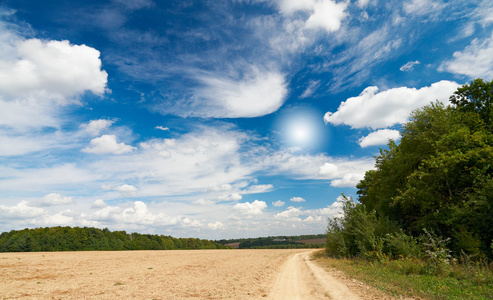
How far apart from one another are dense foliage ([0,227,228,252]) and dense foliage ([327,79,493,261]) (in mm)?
99020

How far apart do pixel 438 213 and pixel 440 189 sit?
3.20m

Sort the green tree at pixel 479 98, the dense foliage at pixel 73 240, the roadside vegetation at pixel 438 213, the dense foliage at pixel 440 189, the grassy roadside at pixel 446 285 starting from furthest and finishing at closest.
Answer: the dense foliage at pixel 73 240
the green tree at pixel 479 98
the dense foliage at pixel 440 189
the roadside vegetation at pixel 438 213
the grassy roadside at pixel 446 285

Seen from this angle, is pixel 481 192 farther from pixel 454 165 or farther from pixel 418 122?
pixel 418 122

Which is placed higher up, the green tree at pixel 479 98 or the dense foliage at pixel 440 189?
the green tree at pixel 479 98

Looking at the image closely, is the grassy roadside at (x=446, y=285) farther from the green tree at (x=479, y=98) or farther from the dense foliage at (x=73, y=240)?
the dense foliage at (x=73, y=240)

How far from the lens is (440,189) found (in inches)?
961

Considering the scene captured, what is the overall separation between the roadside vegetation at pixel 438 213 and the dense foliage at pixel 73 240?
325ft

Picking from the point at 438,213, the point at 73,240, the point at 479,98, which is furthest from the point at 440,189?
the point at 73,240

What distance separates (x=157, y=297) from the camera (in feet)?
40.8

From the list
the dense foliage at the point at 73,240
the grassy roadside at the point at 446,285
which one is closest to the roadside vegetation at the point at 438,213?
the grassy roadside at the point at 446,285

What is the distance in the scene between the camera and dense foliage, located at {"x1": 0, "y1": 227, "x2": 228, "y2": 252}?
259 feet

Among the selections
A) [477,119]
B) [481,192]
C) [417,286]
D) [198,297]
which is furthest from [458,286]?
[477,119]

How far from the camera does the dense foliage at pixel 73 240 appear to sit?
259ft

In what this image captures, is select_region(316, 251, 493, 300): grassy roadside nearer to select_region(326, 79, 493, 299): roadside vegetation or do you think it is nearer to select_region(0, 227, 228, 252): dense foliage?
select_region(326, 79, 493, 299): roadside vegetation
